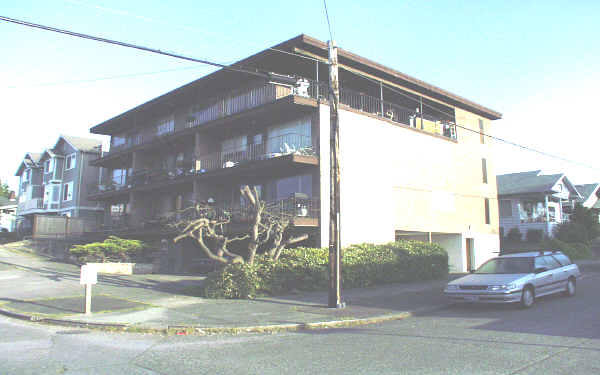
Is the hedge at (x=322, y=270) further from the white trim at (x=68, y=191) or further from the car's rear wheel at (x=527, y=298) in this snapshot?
the white trim at (x=68, y=191)

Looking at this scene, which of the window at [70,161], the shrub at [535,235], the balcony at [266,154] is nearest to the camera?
the balcony at [266,154]

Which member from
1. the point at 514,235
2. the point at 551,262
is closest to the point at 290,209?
the point at 551,262

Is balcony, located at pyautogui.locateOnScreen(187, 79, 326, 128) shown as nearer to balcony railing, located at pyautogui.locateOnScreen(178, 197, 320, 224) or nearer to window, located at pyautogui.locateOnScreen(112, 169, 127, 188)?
balcony railing, located at pyautogui.locateOnScreen(178, 197, 320, 224)

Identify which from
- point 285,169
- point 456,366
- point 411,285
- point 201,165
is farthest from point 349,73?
point 456,366

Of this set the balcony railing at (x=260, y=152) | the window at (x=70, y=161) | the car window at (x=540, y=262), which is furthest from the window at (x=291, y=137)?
the window at (x=70, y=161)

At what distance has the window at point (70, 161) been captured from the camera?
40431 mm

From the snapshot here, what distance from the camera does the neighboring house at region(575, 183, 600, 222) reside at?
1774 inches

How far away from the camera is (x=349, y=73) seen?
22.0 metres

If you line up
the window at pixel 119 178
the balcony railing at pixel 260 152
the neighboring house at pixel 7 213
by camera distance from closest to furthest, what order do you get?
the balcony railing at pixel 260 152 < the window at pixel 119 178 < the neighboring house at pixel 7 213

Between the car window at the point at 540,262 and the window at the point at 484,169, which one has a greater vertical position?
the window at the point at 484,169

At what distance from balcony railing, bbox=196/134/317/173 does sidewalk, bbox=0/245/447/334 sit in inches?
246

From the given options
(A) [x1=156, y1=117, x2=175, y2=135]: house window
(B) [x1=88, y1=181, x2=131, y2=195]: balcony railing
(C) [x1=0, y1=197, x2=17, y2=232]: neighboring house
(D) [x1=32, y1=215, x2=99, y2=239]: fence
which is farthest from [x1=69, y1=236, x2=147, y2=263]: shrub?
(C) [x1=0, y1=197, x2=17, y2=232]: neighboring house

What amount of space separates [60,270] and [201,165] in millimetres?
8027

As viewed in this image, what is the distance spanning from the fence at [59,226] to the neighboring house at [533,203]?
32.6m
